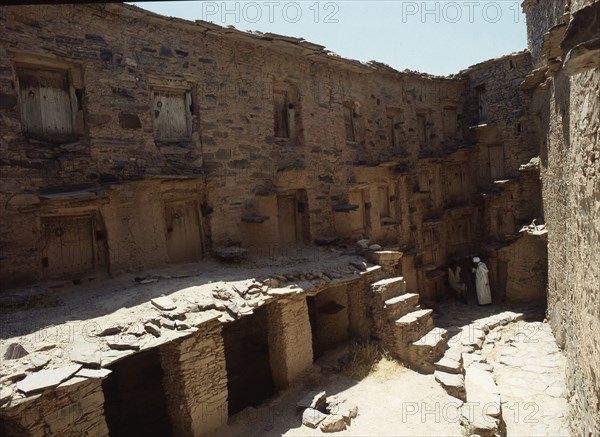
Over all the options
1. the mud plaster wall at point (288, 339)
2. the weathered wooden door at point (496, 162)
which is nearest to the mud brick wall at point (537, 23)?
the weathered wooden door at point (496, 162)

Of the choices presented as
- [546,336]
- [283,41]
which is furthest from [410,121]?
[546,336]

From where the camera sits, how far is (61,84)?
9117 millimetres

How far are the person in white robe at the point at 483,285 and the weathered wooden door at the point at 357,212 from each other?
5646 mm

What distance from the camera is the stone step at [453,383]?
29.1 feet

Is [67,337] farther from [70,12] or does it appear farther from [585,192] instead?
[585,192]

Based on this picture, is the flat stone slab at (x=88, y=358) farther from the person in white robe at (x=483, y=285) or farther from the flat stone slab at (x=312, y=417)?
the person in white robe at (x=483, y=285)

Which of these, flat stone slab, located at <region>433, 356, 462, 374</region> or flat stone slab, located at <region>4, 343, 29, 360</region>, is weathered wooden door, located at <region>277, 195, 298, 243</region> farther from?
flat stone slab, located at <region>4, 343, 29, 360</region>

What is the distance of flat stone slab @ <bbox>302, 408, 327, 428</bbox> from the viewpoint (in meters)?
7.80

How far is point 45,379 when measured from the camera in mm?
5508

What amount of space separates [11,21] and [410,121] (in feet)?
46.0

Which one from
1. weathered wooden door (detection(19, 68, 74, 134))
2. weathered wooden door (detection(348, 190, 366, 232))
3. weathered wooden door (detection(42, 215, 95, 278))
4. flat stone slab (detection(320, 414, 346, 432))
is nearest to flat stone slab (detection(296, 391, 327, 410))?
flat stone slab (detection(320, 414, 346, 432))

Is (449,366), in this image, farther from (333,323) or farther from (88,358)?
(88,358)

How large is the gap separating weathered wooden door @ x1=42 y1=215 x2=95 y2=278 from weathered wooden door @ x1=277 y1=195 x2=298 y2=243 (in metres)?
5.76

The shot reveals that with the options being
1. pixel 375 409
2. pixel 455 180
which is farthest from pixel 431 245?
pixel 375 409
